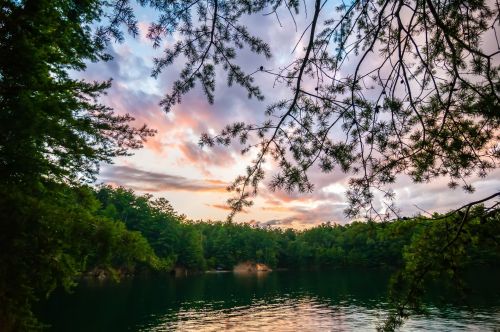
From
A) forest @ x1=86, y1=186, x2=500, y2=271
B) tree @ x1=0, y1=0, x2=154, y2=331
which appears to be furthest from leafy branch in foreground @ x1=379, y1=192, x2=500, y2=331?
forest @ x1=86, y1=186, x2=500, y2=271

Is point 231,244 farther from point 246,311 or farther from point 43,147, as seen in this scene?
point 43,147

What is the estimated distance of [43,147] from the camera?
15.9m

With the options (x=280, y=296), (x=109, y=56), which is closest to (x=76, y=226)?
(x=109, y=56)

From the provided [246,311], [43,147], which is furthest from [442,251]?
[246,311]

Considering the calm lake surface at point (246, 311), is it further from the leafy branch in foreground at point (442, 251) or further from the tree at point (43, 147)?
the leafy branch in foreground at point (442, 251)

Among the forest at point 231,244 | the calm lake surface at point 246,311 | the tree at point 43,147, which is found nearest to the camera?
the tree at point 43,147

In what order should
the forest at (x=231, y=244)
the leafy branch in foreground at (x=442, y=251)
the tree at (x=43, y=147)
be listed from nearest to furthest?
the leafy branch in foreground at (x=442, y=251) < the tree at (x=43, y=147) < the forest at (x=231, y=244)

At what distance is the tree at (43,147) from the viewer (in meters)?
8.69

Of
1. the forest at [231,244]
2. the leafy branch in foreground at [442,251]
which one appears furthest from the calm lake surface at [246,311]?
the leafy branch in foreground at [442,251]

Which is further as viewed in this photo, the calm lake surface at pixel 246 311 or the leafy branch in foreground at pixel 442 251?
the calm lake surface at pixel 246 311

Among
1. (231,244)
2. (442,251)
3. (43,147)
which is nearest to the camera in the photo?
(442,251)

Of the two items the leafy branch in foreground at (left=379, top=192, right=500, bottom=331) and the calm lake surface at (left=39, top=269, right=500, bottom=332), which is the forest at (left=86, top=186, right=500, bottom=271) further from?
the leafy branch in foreground at (left=379, top=192, right=500, bottom=331)

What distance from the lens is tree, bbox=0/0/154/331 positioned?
8688mm

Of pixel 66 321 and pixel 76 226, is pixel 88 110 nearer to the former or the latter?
pixel 76 226
